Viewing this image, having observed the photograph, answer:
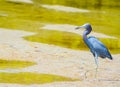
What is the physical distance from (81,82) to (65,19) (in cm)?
2654

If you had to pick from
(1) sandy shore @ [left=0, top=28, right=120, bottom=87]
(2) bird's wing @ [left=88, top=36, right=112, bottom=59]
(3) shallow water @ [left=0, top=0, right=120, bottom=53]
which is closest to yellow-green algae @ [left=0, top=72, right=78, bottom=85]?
(1) sandy shore @ [left=0, top=28, right=120, bottom=87]

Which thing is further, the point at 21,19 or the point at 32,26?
the point at 21,19

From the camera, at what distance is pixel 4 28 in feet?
115

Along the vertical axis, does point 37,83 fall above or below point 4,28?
above

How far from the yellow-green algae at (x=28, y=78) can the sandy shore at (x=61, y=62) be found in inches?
23.7

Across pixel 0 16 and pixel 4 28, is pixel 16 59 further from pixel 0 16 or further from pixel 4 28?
pixel 0 16

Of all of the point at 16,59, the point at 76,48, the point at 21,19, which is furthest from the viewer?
the point at 21,19

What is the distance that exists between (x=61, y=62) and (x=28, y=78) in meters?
4.25

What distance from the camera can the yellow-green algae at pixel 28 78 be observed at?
1856 centimetres

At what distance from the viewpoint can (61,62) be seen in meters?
23.1

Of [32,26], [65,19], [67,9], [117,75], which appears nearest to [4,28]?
[32,26]

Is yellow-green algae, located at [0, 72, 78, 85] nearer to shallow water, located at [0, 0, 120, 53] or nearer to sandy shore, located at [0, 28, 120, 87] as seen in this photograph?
sandy shore, located at [0, 28, 120, 87]

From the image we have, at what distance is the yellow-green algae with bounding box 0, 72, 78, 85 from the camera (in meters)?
18.6

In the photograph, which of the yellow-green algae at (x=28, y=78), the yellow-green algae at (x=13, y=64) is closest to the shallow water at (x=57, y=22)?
the yellow-green algae at (x=13, y=64)
